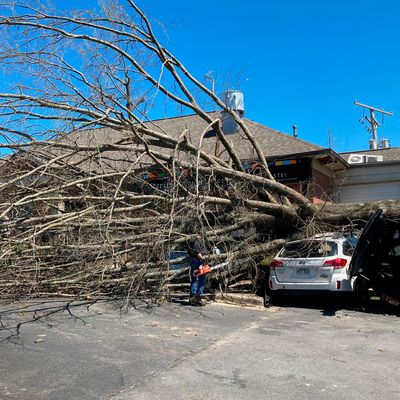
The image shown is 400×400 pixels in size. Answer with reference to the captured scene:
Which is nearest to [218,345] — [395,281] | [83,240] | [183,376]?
[183,376]

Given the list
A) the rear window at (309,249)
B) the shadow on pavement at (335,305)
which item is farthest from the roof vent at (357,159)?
the rear window at (309,249)

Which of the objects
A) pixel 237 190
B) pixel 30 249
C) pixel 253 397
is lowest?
pixel 253 397

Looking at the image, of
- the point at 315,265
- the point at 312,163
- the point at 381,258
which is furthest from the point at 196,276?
the point at 312,163

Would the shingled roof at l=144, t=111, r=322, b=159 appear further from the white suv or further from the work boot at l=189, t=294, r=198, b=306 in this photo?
the work boot at l=189, t=294, r=198, b=306

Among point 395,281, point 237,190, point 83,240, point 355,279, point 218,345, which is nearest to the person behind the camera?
point 218,345

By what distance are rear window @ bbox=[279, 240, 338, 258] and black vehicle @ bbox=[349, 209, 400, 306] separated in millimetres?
920

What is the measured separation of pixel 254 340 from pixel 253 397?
266 centimetres

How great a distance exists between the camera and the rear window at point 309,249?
10352 millimetres

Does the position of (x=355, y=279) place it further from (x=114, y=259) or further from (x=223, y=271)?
(x=114, y=259)

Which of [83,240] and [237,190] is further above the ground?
[237,190]

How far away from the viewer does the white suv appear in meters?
10.1

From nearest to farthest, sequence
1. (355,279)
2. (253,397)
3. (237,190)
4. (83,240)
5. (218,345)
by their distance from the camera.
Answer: (253,397) < (218,345) < (355,279) < (83,240) < (237,190)

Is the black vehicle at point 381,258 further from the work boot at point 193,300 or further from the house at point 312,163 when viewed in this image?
the house at point 312,163

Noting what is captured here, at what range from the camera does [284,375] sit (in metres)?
5.60
